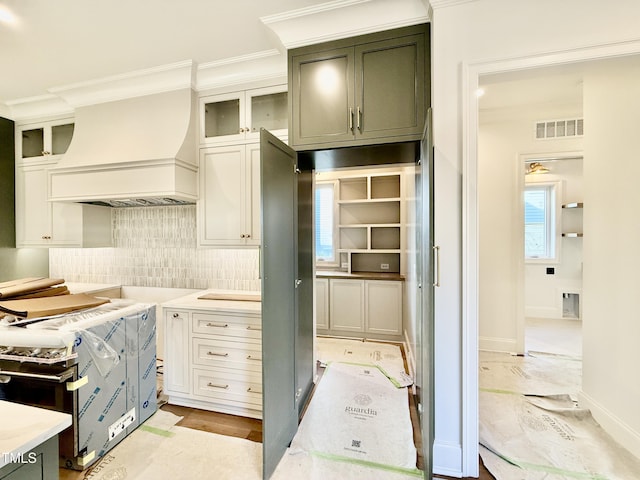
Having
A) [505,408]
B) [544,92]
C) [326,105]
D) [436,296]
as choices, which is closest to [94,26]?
[326,105]

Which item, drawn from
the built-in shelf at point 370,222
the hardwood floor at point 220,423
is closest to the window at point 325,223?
the built-in shelf at point 370,222

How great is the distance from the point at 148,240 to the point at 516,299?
4.20 metres

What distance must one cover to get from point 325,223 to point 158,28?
2865mm

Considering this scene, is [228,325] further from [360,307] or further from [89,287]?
[360,307]

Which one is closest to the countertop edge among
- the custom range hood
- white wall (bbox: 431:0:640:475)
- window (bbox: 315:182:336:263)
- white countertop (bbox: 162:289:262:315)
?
window (bbox: 315:182:336:263)

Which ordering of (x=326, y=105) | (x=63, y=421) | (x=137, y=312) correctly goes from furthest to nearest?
1. (x=137, y=312)
2. (x=326, y=105)
3. (x=63, y=421)

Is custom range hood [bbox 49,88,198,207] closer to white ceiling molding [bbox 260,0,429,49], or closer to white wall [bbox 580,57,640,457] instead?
white ceiling molding [bbox 260,0,429,49]

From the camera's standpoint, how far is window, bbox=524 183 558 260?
4492 millimetres

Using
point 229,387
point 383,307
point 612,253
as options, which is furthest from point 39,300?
point 612,253

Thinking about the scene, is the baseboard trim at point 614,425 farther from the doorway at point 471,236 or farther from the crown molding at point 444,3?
the crown molding at point 444,3

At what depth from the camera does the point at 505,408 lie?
2.20 m

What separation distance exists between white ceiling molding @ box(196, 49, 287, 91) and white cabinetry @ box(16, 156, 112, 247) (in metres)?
1.79

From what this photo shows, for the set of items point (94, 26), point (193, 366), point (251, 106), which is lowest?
point (193, 366)

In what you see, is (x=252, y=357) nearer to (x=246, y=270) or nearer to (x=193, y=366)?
(x=193, y=366)
